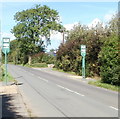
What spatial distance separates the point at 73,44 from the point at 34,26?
38466 mm

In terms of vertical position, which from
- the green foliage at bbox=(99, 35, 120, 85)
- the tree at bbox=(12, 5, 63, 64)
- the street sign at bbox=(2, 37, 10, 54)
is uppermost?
the tree at bbox=(12, 5, 63, 64)

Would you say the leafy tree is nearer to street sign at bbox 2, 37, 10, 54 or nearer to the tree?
street sign at bbox 2, 37, 10, 54

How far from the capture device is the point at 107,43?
939 inches

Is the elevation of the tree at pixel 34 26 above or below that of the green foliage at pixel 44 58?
above

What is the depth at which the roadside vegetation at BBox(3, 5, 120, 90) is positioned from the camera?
22781 mm

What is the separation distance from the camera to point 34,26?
73.8 meters

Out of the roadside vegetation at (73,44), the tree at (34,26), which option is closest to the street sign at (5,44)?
the roadside vegetation at (73,44)

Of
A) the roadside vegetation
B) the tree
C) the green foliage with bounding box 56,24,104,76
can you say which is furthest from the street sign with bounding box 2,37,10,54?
the tree

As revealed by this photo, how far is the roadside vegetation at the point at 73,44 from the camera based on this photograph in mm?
22781

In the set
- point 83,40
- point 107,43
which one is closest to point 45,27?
point 83,40

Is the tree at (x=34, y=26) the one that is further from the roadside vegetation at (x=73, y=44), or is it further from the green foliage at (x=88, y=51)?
the green foliage at (x=88, y=51)

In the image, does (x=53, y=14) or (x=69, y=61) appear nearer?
(x=69, y=61)

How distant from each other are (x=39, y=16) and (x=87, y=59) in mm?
45292

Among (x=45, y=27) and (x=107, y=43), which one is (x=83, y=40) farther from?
(x=45, y=27)
